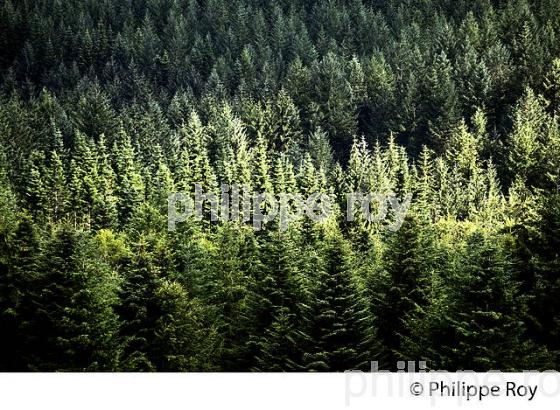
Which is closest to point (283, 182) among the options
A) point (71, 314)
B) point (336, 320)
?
point (336, 320)

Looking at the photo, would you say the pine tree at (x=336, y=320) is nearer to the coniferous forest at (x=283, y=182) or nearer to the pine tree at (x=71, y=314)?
the coniferous forest at (x=283, y=182)

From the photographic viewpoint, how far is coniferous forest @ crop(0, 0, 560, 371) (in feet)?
144

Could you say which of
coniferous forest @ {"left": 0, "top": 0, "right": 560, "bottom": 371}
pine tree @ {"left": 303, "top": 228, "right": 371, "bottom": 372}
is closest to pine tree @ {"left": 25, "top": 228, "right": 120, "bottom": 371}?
coniferous forest @ {"left": 0, "top": 0, "right": 560, "bottom": 371}

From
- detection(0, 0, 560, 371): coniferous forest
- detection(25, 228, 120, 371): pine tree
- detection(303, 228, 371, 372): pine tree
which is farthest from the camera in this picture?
detection(25, 228, 120, 371): pine tree

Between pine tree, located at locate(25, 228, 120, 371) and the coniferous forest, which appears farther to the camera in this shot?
pine tree, located at locate(25, 228, 120, 371)

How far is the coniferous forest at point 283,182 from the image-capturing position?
43750mm

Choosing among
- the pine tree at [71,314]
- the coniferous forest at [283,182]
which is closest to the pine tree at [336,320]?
the coniferous forest at [283,182]

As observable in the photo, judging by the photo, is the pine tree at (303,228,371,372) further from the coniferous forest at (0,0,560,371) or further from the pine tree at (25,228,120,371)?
the pine tree at (25,228,120,371)

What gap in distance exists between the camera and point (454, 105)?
113562 mm

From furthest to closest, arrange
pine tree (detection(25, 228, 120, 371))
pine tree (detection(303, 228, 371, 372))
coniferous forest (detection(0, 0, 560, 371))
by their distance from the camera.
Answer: pine tree (detection(25, 228, 120, 371)), coniferous forest (detection(0, 0, 560, 371)), pine tree (detection(303, 228, 371, 372))

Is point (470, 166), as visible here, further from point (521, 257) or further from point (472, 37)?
point (521, 257)

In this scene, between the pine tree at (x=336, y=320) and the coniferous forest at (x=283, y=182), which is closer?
the pine tree at (x=336, y=320)

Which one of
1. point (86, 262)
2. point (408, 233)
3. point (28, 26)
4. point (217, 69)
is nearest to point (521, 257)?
point (408, 233)

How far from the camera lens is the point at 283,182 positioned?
3780 inches
